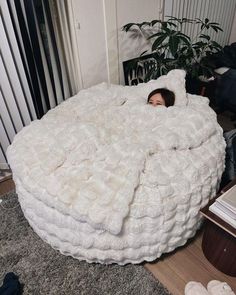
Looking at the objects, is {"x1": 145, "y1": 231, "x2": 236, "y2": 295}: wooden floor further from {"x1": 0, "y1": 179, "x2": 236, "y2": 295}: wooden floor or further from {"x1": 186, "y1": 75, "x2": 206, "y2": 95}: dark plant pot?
{"x1": 186, "y1": 75, "x2": 206, "y2": 95}: dark plant pot

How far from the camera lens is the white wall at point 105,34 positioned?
1825mm

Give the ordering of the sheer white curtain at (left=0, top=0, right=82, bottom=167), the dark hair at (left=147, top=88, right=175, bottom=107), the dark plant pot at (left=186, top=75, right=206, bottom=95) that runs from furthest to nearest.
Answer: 1. the dark plant pot at (left=186, top=75, right=206, bottom=95)
2. the dark hair at (left=147, top=88, right=175, bottom=107)
3. the sheer white curtain at (left=0, top=0, right=82, bottom=167)

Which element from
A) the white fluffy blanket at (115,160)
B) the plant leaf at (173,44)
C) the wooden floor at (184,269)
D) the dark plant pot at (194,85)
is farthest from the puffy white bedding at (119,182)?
the dark plant pot at (194,85)

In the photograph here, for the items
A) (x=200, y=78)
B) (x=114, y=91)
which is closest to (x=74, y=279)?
(x=114, y=91)

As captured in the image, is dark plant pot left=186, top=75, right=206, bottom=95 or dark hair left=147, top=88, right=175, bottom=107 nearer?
dark hair left=147, top=88, right=175, bottom=107

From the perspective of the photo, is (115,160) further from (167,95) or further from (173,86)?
(173,86)

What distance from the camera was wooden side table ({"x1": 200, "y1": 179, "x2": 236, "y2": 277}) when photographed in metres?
1.05

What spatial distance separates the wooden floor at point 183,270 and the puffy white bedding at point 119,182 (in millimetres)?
133

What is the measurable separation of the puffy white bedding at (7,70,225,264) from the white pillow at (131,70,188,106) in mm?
327

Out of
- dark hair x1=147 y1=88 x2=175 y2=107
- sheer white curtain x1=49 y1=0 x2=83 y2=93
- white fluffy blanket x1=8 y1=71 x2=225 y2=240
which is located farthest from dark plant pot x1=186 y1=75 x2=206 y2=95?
sheer white curtain x1=49 y1=0 x2=83 y2=93

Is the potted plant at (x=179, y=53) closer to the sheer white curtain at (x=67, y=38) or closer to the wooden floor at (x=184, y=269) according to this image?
the sheer white curtain at (x=67, y=38)

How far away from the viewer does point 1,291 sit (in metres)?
1.09

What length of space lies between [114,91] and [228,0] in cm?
213

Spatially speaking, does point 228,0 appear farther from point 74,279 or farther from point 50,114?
point 74,279
